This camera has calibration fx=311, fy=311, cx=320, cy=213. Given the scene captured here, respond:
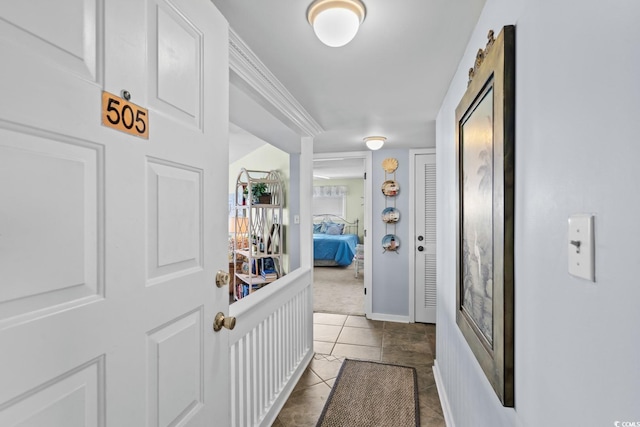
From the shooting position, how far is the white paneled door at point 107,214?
54 centimetres

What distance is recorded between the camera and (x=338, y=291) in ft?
17.3

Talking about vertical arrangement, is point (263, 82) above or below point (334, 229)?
above

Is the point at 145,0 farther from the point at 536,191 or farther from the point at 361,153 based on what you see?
the point at 361,153

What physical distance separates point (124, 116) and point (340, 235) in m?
7.45

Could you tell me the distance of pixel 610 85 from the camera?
0.50 m

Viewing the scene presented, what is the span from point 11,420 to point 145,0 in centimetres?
94

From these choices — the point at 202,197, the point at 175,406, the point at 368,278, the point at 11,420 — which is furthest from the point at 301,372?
the point at 11,420

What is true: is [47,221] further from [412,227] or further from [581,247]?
[412,227]

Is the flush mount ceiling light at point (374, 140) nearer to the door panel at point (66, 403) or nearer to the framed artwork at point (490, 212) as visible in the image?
the framed artwork at point (490, 212)

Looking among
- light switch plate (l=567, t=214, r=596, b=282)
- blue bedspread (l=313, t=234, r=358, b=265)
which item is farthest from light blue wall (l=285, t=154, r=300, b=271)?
light switch plate (l=567, t=214, r=596, b=282)

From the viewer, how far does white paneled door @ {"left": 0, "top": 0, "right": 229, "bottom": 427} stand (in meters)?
0.54

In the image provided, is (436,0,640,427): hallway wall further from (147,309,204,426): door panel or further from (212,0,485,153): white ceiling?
(147,309,204,426): door panel

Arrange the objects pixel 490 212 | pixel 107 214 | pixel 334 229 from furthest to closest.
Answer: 1. pixel 334 229
2. pixel 490 212
3. pixel 107 214

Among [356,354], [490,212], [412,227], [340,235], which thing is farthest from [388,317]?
[340,235]
